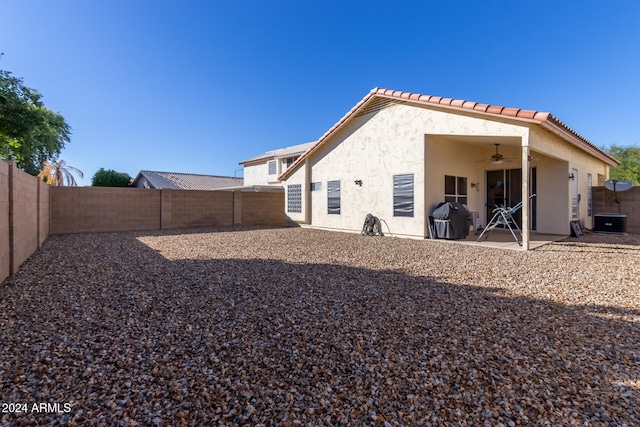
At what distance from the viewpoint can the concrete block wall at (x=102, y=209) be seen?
12.5 m

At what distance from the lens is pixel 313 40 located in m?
14.7

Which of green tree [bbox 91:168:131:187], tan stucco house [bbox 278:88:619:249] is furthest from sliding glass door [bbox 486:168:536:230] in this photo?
Result: green tree [bbox 91:168:131:187]

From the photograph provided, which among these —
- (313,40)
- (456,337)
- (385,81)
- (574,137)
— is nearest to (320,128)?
(313,40)

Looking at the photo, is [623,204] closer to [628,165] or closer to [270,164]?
[628,165]

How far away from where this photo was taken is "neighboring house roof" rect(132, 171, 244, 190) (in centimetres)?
2956

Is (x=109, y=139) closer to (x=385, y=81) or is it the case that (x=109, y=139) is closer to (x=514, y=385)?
(x=385, y=81)

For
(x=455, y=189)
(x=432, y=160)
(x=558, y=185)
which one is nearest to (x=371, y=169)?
(x=432, y=160)

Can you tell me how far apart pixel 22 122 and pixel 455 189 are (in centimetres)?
1913

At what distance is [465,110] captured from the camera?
30.1 feet

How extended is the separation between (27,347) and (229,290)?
2.27 m

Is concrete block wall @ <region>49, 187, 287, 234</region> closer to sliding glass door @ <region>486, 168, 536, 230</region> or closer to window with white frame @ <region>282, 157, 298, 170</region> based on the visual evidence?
window with white frame @ <region>282, 157, 298, 170</region>

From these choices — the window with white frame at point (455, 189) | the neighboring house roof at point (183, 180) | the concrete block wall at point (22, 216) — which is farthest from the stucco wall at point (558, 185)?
the neighboring house roof at point (183, 180)

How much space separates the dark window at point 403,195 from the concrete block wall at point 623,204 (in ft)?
30.6

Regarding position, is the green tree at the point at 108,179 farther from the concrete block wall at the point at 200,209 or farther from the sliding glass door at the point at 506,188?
the sliding glass door at the point at 506,188
